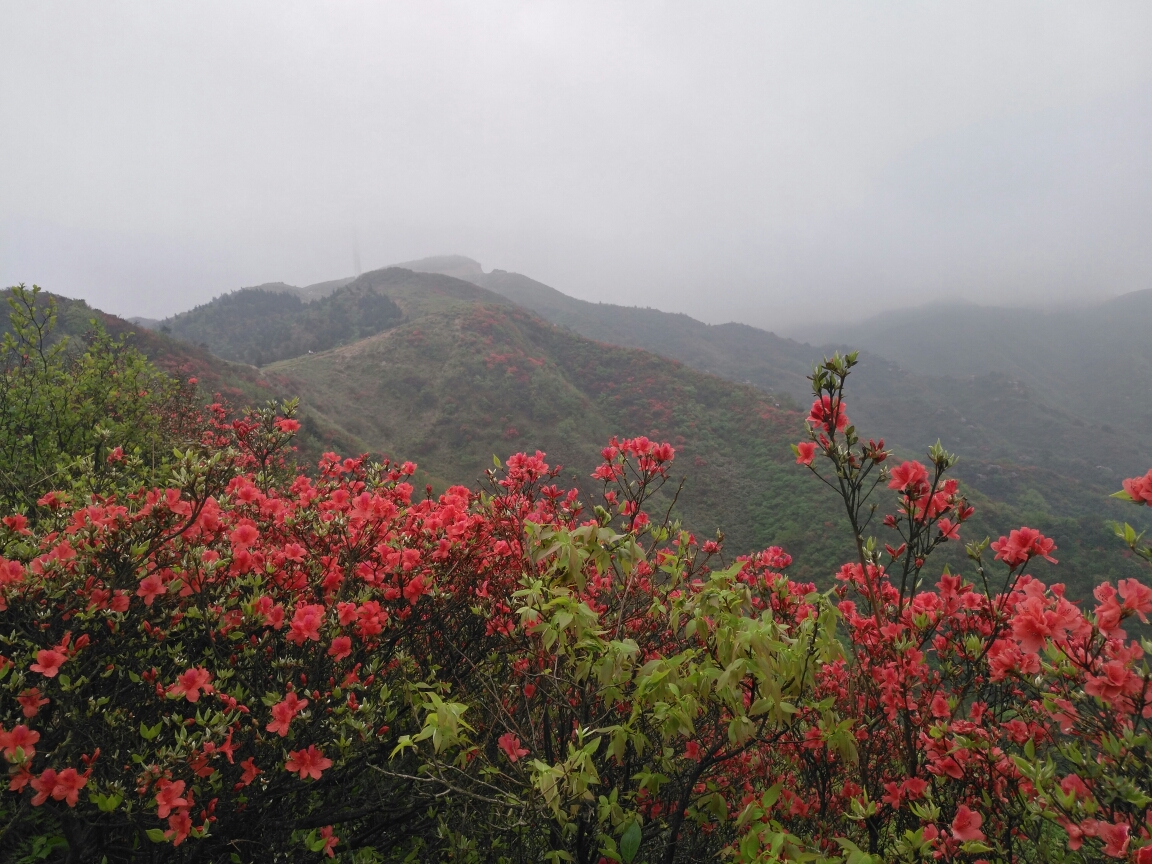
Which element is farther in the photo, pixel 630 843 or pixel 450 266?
pixel 450 266

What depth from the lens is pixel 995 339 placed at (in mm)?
87188

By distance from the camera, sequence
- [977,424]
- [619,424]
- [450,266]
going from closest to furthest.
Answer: [619,424], [977,424], [450,266]

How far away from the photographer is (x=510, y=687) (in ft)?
8.48

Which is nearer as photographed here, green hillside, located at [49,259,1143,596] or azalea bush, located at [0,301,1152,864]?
azalea bush, located at [0,301,1152,864]

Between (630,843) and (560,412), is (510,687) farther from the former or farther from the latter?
(560,412)

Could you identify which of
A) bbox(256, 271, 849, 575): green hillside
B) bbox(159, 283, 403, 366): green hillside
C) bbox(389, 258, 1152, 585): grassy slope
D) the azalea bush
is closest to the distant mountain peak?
bbox(389, 258, 1152, 585): grassy slope

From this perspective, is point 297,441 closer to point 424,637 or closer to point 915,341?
point 424,637

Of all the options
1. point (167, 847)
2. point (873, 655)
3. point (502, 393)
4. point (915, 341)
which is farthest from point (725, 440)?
point (915, 341)

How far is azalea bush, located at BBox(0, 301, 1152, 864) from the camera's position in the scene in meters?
1.71

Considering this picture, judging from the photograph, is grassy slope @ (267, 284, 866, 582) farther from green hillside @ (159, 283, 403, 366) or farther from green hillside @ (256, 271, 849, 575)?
green hillside @ (159, 283, 403, 366)

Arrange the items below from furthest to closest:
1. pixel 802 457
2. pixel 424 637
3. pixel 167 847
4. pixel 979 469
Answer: pixel 979 469 < pixel 424 637 < pixel 802 457 < pixel 167 847

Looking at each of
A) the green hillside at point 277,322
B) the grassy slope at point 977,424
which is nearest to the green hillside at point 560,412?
the grassy slope at point 977,424

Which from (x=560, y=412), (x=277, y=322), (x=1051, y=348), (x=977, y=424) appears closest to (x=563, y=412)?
(x=560, y=412)

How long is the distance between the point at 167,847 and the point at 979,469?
128ft
